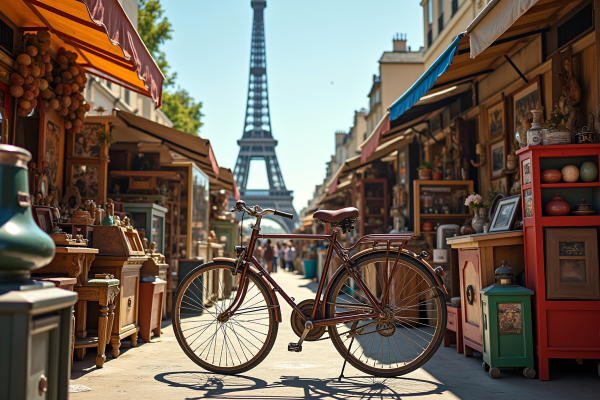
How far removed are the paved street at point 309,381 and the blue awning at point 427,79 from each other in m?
2.67

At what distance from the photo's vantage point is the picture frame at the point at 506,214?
17.4 ft

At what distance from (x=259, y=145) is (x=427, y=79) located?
196 ft

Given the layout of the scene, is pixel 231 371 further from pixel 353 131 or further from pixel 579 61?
pixel 353 131

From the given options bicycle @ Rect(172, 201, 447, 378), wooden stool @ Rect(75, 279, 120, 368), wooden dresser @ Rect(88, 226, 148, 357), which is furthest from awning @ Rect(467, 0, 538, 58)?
wooden stool @ Rect(75, 279, 120, 368)

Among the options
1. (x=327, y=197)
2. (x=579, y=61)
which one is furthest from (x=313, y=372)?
(x=327, y=197)

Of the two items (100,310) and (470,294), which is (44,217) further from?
(470,294)

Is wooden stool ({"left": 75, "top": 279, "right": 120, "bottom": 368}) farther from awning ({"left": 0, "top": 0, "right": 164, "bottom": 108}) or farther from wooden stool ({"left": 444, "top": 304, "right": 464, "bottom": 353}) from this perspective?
wooden stool ({"left": 444, "top": 304, "right": 464, "bottom": 353})

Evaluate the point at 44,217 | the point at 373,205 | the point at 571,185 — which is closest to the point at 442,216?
the point at 571,185

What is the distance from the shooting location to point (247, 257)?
4551 mm

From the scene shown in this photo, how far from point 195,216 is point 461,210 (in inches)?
174

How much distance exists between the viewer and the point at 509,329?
4590 mm

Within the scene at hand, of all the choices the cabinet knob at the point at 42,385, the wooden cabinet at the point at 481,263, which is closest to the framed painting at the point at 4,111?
the cabinet knob at the point at 42,385

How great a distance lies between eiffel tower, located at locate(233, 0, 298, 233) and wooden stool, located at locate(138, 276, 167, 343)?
4136 cm

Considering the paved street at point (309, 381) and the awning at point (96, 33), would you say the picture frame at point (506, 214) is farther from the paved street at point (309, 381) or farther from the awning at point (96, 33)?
the awning at point (96, 33)
